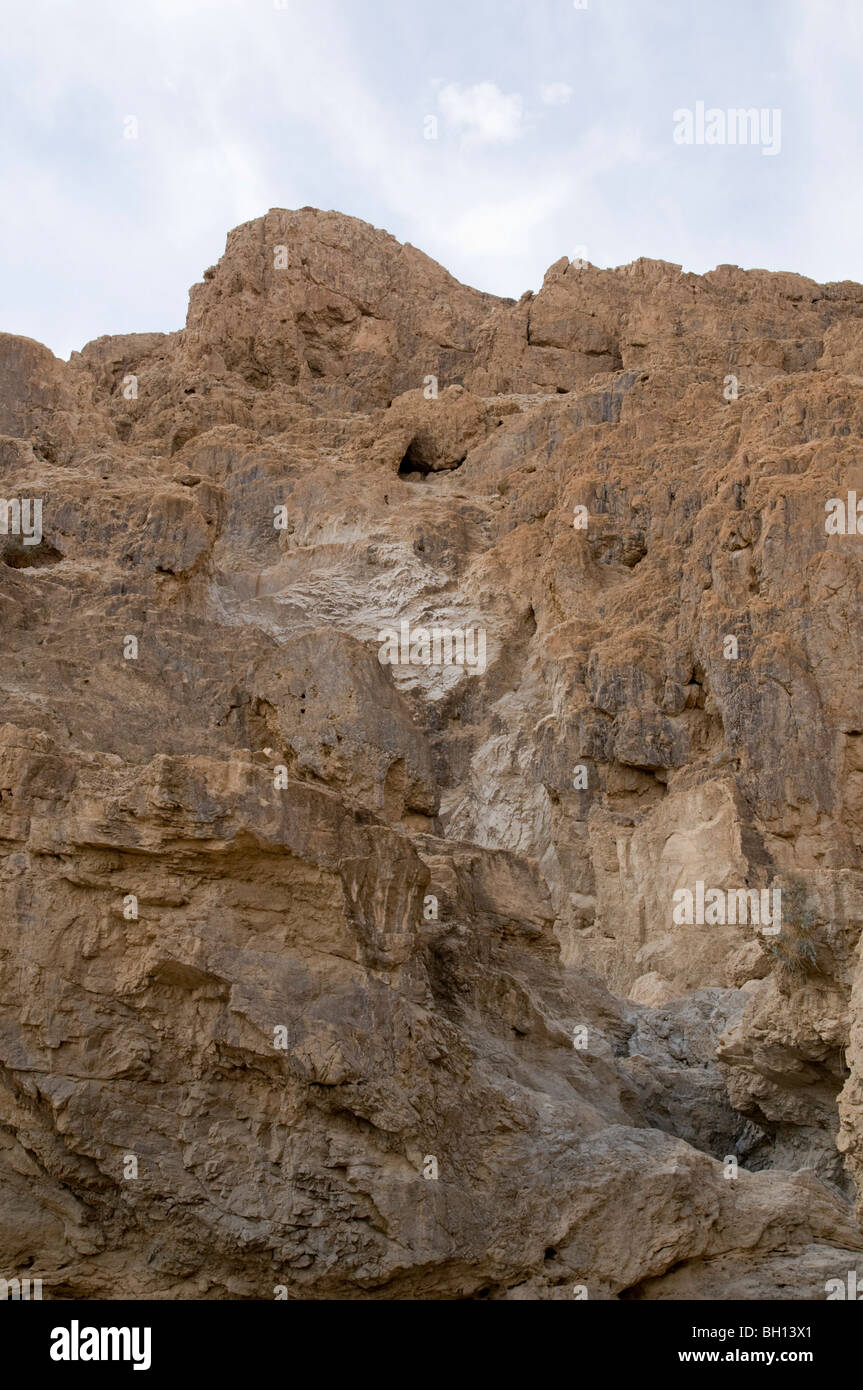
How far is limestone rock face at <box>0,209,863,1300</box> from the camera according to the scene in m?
9.54

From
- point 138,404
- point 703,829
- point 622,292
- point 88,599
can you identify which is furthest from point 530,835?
point 622,292

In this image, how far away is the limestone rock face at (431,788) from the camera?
376 inches

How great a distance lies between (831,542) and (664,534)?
5.79 meters

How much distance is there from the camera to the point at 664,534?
30641 mm

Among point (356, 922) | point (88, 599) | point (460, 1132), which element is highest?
point (88, 599)

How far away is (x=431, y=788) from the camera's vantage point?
27.1 meters

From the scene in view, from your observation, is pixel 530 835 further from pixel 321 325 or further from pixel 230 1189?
pixel 321 325

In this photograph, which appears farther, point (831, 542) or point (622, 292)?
point (622, 292)

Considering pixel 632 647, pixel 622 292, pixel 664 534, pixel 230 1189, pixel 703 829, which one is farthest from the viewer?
pixel 622 292

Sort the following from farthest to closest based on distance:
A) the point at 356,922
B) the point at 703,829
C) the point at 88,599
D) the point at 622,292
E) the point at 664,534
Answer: the point at 622,292 < the point at 664,534 < the point at 703,829 < the point at 88,599 < the point at 356,922

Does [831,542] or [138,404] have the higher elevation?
[138,404]

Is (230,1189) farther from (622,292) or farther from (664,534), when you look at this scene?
(622,292)

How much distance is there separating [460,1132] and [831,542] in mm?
17831

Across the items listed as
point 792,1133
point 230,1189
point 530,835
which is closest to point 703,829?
point 530,835
